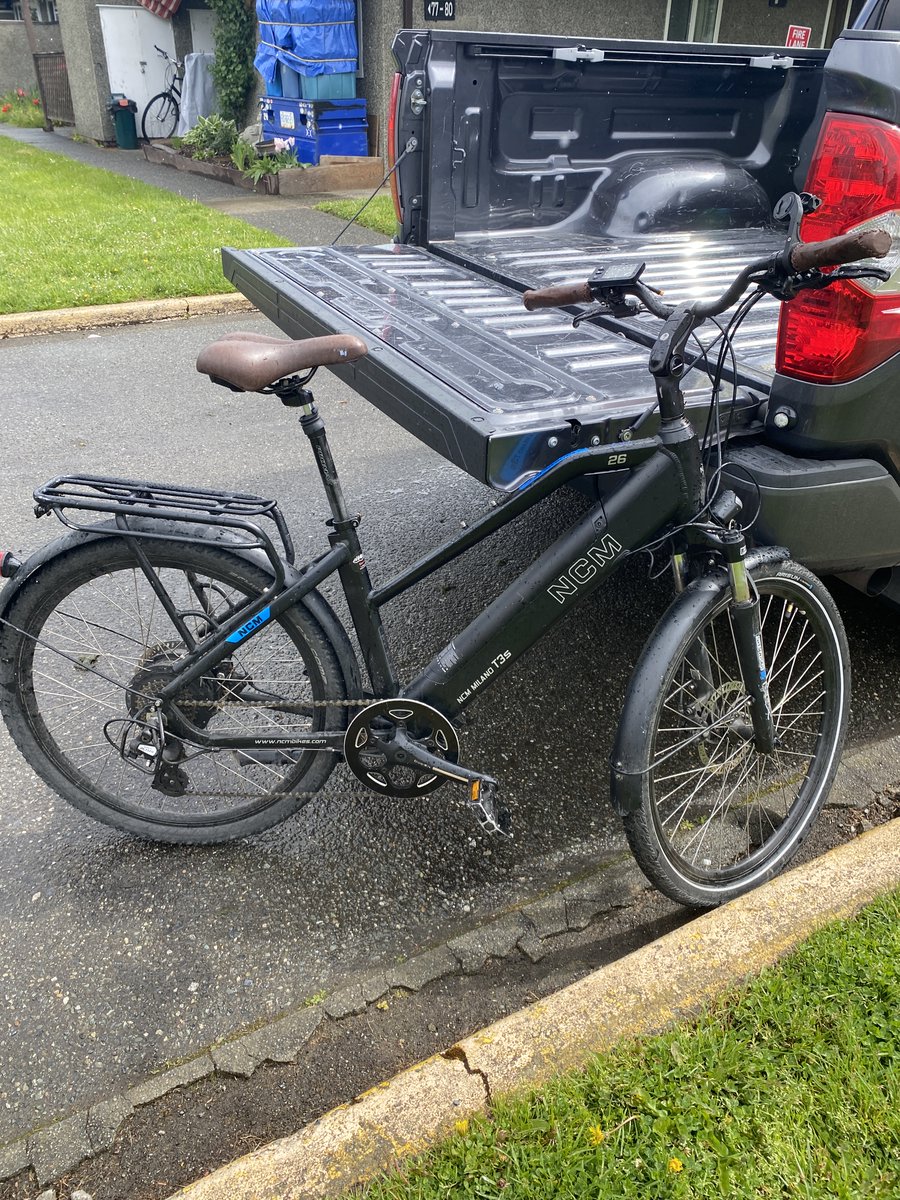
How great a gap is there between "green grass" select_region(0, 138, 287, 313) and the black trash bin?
342cm

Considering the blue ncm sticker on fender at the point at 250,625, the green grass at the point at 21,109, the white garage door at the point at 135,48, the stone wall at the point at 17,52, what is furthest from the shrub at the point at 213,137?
the blue ncm sticker on fender at the point at 250,625

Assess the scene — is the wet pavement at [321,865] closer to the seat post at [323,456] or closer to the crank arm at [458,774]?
the crank arm at [458,774]

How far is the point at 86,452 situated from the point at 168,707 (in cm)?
298

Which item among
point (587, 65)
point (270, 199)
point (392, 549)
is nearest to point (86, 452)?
point (392, 549)

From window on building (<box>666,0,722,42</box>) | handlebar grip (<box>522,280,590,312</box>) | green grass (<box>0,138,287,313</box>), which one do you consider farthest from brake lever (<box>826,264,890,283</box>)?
window on building (<box>666,0,722,42</box>)

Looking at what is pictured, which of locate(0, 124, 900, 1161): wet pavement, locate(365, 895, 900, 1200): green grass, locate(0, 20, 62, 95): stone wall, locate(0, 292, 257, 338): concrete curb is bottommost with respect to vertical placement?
locate(0, 20, 62, 95): stone wall

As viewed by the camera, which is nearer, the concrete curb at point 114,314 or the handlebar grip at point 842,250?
the handlebar grip at point 842,250

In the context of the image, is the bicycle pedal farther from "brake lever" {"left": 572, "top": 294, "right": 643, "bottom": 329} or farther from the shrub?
the shrub

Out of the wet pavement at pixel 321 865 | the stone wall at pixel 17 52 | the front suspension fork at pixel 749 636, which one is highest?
the front suspension fork at pixel 749 636

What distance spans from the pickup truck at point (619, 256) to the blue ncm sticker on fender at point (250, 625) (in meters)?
0.60

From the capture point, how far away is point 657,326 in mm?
3406

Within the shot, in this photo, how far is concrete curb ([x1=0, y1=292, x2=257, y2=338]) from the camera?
6.82 m

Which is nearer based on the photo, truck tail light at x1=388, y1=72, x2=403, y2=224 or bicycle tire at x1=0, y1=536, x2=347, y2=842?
bicycle tire at x1=0, y1=536, x2=347, y2=842

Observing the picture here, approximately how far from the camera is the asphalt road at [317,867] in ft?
7.36
